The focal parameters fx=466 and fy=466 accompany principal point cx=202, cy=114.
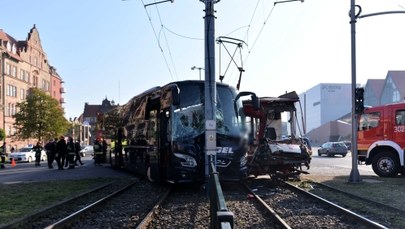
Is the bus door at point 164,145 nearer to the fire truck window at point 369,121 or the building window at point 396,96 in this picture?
the fire truck window at point 369,121

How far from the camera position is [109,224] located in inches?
349

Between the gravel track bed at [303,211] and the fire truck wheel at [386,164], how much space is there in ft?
20.0

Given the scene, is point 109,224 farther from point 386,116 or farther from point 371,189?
point 386,116

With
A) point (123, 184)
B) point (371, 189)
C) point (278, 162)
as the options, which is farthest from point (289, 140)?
point (123, 184)

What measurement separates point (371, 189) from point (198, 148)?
5.45 meters

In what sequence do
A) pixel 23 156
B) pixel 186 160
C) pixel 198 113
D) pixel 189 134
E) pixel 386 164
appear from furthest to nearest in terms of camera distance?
A: pixel 23 156 → pixel 386 164 → pixel 198 113 → pixel 189 134 → pixel 186 160

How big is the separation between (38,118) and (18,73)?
22294 millimetres

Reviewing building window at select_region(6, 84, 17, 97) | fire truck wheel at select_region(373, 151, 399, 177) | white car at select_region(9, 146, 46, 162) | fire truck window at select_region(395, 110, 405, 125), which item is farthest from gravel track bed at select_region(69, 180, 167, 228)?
building window at select_region(6, 84, 17, 97)

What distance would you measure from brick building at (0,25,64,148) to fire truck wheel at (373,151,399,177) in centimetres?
5880

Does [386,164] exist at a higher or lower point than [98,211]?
higher

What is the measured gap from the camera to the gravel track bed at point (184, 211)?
28.8 feet

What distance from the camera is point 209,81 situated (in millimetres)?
12469

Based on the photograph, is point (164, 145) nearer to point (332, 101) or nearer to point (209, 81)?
point (209, 81)

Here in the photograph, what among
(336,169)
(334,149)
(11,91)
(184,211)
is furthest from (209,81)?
(11,91)
